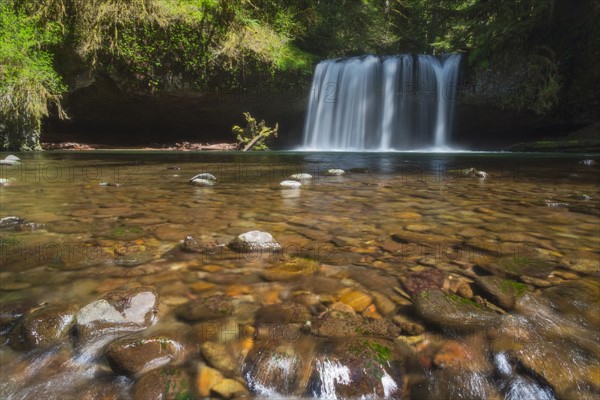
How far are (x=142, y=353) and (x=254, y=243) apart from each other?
1.03 metres

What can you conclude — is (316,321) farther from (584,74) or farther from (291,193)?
(584,74)

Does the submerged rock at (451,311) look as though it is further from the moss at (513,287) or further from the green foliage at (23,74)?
the green foliage at (23,74)

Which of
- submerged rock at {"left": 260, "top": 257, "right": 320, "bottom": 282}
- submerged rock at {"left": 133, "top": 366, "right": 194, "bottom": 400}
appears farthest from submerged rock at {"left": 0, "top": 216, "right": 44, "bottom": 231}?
submerged rock at {"left": 133, "top": 366, "right": 194, "bottom": 400}

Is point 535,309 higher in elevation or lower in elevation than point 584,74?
lower

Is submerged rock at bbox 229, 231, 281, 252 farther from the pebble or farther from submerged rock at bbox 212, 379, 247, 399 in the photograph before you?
submerged rock at bbox 212, 379, 247, 399

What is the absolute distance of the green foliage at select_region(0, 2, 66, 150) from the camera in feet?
33.2

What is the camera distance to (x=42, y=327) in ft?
4.10

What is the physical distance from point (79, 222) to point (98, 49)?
36.5 feet

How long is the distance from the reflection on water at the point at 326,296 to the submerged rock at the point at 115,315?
0.01 m

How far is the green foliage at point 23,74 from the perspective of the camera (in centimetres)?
A: 1012

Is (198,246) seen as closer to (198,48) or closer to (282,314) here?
(282,314)

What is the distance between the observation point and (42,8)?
35.4 ft

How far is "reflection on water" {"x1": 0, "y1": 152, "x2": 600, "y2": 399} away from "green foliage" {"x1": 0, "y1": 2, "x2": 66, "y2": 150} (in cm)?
941

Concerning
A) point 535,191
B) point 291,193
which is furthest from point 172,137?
point 535,191
